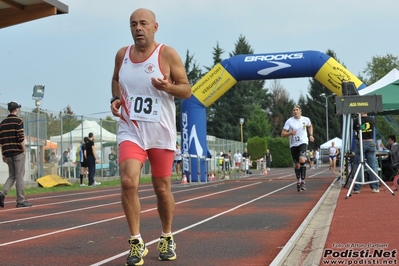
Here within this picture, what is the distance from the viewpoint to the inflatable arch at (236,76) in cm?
2434

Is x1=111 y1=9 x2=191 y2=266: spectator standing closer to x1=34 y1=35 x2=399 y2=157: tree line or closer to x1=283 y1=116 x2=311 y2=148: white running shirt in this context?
x1=283 y1=116 x2=311 y2=148: white running shirt

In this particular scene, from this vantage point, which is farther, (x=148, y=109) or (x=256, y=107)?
(x=256, y=107)

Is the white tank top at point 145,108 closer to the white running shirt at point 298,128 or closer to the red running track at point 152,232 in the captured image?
the red running track at point 152,232

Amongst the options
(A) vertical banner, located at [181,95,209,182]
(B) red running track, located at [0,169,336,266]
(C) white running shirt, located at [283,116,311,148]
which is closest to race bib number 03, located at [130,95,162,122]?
(B) red running track, located at [0,169,336,266]

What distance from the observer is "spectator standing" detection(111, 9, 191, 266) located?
6016 millimetres

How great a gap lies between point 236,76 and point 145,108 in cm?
1972

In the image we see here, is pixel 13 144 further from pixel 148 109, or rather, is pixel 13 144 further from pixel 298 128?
pixel 148 109

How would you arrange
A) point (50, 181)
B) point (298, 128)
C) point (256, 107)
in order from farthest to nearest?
point (256, 107) → point (50, 181) → point (298, 128)

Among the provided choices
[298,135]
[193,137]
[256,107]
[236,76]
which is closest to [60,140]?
[193,137]

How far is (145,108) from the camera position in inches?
240

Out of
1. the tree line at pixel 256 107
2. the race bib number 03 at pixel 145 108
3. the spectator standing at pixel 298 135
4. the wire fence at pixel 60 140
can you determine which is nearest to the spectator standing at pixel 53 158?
the wire fence at pixel 60 140

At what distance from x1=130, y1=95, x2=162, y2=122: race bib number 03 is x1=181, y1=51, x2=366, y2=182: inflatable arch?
1838 cm

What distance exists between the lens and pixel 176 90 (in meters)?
6.14

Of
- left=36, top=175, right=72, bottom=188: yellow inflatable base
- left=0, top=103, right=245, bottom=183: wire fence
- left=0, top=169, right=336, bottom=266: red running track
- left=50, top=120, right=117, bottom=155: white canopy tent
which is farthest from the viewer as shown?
left=50, top=120, right=117, bottom=155: white canopy tent
